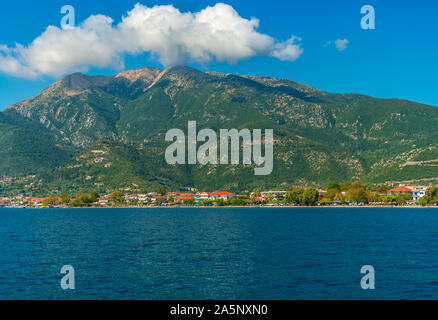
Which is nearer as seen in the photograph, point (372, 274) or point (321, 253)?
point (372, 274)

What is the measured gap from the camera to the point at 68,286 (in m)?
44.8

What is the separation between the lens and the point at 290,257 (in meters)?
63.2

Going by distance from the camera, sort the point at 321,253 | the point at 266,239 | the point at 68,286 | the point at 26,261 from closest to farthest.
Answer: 1. the point at 68,286
2. the point at 26,261
3. the point at 321,253
4. the point at 266,239

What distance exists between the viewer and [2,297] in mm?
40844

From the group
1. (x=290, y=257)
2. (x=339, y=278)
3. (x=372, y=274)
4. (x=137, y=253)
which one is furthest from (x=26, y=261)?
(x=372, y=274)
